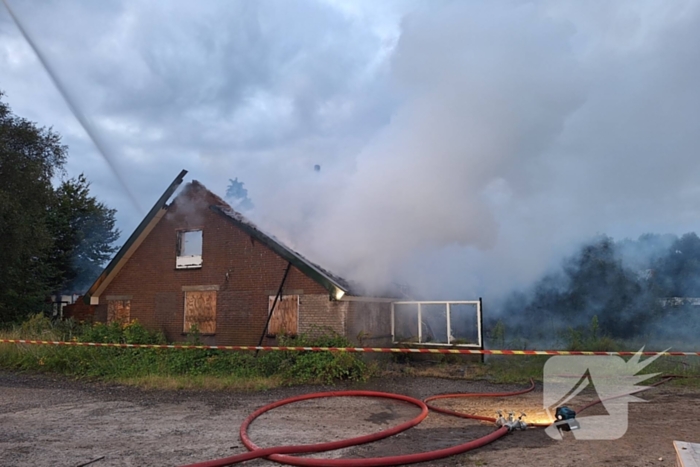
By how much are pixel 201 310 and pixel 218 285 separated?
99 centimetres

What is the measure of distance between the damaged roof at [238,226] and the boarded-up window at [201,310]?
2.40 metres

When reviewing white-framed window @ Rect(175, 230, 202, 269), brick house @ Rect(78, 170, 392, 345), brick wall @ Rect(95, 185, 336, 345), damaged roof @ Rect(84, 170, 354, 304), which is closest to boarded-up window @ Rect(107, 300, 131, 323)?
brick house @ Rect(78, 170, 392, 345)

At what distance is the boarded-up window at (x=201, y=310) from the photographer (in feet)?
53.8

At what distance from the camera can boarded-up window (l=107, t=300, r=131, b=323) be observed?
17.8 m

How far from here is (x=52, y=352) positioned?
1447 centimetres

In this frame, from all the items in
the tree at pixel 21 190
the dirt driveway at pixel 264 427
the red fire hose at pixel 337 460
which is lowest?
the dirt driveway at pixel 264 427

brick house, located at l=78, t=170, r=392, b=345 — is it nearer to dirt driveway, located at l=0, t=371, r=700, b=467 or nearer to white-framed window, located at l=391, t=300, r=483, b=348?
white-framed window, located at l=391, t=300, r=483, b=348

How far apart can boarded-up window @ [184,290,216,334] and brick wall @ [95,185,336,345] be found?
210mm

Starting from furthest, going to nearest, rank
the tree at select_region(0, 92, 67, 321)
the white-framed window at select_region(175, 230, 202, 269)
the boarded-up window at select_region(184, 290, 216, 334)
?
the tree at select_region(0, 92, 67, 321) < the white-framed window at select_region(175, 230, 202, 269) < the boarded-up window at select_region(184, 290, 216, 334)

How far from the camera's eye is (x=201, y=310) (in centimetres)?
1659

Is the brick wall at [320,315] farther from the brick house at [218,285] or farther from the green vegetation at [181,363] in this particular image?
the green vegetation at [181,363]

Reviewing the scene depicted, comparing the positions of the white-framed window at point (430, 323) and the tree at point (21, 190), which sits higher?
the tree at point (21, 190)

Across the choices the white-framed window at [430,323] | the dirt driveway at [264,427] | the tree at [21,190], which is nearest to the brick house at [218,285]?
the white-framed window at [430,323]

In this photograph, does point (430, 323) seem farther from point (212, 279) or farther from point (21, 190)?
point (21, 190)
